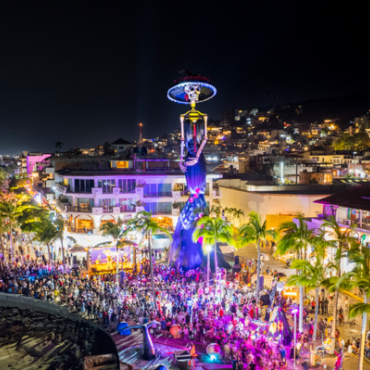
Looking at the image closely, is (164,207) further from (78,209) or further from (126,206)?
(78,209)

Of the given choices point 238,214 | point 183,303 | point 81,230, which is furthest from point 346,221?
point 81,230

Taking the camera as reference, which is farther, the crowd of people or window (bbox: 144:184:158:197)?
window (bbox: 144:184:158:197)

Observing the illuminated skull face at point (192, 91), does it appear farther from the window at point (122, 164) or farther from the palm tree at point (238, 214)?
the palm tree at point (238, 214)

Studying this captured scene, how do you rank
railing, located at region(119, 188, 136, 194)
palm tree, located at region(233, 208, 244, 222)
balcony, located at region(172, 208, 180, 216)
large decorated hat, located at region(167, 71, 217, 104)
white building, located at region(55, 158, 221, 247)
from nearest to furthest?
1. large decorated hat, located at region(167, 71, 217, 104)
2. white building, located at region(55, 158, 221, 247)
3. railing, located at region(119, 188, 136, 194)
4. balcony, located at region(172, 208, 180, 216)
5. palm tree, located at region(233, 208, 244, 222)

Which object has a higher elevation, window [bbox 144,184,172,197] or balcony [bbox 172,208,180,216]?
window [bbox 144,184,172,197]

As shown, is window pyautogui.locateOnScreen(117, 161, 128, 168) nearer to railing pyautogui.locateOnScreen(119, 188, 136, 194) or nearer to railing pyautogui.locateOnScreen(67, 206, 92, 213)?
railing pyautogui.locateOnScreen(119, 188, 136, 194)

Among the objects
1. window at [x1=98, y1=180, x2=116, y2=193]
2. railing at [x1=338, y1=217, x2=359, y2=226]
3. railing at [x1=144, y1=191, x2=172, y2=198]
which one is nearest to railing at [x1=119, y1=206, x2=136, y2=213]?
railing at [x1=144, y1=191, x2=172, y2=198]

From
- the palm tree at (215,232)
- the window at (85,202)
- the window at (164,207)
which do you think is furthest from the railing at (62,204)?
the palm tree at (215,232)
